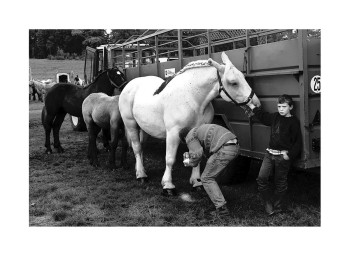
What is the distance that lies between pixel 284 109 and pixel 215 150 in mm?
877

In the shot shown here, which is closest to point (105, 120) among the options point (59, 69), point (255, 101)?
point (59, 69)

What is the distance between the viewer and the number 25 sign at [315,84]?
4164 mm

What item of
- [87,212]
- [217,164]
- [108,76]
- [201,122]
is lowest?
[87,212]

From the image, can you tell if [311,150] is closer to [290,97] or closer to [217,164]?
[290,97]

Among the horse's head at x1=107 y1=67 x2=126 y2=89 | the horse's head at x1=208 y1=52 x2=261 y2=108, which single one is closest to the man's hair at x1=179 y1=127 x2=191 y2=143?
the horse's head at x1=208 y1=52 x2=261 y2=108

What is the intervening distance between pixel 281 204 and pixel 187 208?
44.5 inches

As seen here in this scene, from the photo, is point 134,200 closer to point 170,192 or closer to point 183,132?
point 170,192

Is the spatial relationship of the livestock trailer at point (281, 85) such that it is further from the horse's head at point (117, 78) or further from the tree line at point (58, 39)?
the horse's head at point (117, 78)

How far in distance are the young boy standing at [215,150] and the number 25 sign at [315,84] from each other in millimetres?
993

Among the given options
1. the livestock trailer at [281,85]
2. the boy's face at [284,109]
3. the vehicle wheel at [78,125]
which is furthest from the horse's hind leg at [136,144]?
the vehicle wheel at [78,125]

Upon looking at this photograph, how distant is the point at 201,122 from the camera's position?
523 centimetres

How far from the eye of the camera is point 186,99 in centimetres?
516

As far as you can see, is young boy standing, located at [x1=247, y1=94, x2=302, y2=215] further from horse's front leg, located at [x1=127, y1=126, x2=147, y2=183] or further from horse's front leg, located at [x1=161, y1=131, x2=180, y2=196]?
horse's front leg, located at [x1=127, y1=126, x2=147, y2=183]
